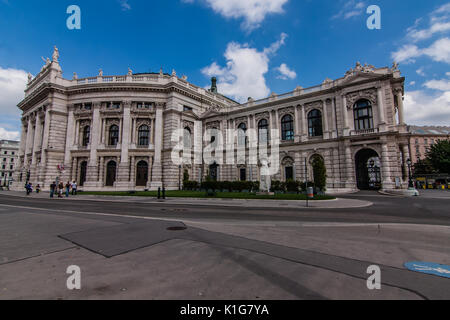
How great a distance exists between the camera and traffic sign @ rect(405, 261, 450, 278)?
361 cm

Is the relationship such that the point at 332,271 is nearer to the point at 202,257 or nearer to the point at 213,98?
the point at 202,257

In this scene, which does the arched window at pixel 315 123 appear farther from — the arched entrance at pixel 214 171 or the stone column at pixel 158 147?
the stone column at pixel 158 147

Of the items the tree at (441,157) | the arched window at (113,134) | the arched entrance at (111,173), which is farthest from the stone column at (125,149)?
the tree at (441,157)

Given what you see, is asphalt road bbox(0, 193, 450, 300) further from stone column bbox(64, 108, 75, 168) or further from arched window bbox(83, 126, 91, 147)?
arched window bbox(83, 126, 91, 147)

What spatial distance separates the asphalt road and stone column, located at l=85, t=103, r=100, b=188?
97.2 feet

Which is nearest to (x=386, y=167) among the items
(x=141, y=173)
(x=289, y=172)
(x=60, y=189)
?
(x=289, y=172)

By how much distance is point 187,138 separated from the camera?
37.9m

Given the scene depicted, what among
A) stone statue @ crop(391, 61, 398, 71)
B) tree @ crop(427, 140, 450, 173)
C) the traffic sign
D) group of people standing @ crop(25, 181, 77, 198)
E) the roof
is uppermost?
the roof

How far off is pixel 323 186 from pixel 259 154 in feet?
42.9

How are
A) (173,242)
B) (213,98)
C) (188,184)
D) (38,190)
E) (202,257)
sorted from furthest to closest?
(213,98), (188,184), (38,190), (173,242), (202,257)

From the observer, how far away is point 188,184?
33344 millimetres

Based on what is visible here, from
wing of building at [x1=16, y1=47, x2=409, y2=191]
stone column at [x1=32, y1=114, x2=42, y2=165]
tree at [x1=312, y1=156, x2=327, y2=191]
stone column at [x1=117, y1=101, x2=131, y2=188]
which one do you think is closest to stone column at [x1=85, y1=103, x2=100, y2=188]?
wing of building at [x1=16, y1=47, x2=409, y2=191]

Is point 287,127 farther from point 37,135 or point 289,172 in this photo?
point 37,135
